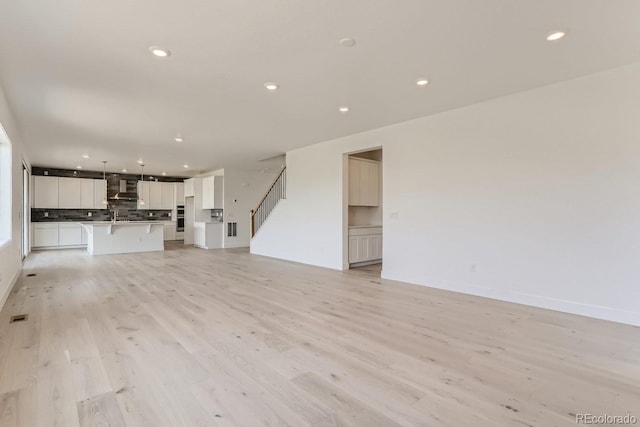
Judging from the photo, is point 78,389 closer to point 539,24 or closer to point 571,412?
point 571,412

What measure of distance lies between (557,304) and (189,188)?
11460mm

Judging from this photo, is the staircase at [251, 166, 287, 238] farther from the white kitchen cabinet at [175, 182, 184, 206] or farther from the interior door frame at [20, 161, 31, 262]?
the interior door frame at [20, 161, 31, 262]

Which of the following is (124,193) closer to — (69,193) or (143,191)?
(143,191)

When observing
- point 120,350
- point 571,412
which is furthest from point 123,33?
point 571,412

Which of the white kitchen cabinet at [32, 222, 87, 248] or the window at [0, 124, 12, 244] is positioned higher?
the window at [0, 124, 12, 244]

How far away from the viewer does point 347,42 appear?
2.91 m

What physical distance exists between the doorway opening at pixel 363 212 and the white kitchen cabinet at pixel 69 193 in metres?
9.72

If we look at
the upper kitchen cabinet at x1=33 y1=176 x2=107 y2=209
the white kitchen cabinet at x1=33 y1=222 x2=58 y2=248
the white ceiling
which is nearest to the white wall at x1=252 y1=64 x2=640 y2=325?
the white ceiling

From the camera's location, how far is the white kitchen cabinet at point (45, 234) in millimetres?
10016

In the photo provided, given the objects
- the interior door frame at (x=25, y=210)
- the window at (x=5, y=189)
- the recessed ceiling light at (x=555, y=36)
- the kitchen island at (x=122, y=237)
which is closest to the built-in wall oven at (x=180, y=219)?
the kitchen island at (x=122, y=237)

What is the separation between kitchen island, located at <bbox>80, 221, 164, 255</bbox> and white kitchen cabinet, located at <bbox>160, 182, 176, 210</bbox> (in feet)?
9.73

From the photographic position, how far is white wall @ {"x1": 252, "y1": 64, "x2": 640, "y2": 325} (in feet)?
11.4

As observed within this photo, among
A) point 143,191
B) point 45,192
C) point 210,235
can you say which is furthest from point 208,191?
point 45,192

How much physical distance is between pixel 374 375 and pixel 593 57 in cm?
377
